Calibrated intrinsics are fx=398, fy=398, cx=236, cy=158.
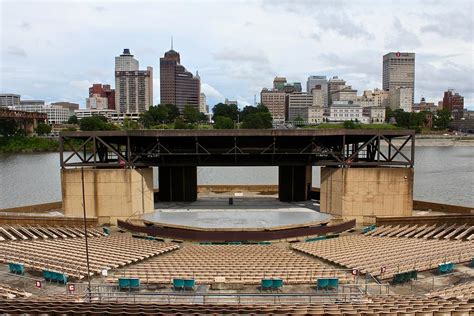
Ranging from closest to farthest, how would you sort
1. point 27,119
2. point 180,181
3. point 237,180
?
point 180,181, point 237,180, point 27,119

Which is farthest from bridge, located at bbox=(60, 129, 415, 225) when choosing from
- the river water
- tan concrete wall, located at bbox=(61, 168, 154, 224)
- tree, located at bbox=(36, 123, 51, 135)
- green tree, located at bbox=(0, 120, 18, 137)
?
tree, located at bbox=(36, 123, 51, 135)

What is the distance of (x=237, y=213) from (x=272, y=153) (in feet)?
18.9

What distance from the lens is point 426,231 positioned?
90.3ft

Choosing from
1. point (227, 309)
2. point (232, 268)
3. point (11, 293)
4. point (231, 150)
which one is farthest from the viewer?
point (231, 150)

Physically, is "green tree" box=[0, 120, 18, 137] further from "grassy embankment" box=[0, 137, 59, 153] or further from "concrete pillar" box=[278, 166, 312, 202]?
"concrete pillar" box=[278, 166, 312, 202]

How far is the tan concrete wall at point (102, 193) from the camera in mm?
31703

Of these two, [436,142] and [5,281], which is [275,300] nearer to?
[5,281]

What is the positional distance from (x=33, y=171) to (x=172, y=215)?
2267 inches

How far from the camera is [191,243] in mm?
26969

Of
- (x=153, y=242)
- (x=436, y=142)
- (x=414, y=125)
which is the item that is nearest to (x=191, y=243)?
(x=153, y=242)

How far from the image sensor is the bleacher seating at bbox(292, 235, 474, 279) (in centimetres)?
1922

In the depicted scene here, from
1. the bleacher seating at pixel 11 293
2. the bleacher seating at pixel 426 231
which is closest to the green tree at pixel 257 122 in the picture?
the bleacher seating at pixel 426 231

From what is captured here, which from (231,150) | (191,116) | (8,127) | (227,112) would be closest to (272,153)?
(231,150)

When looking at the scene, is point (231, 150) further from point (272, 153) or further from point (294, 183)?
point (294, 183)
